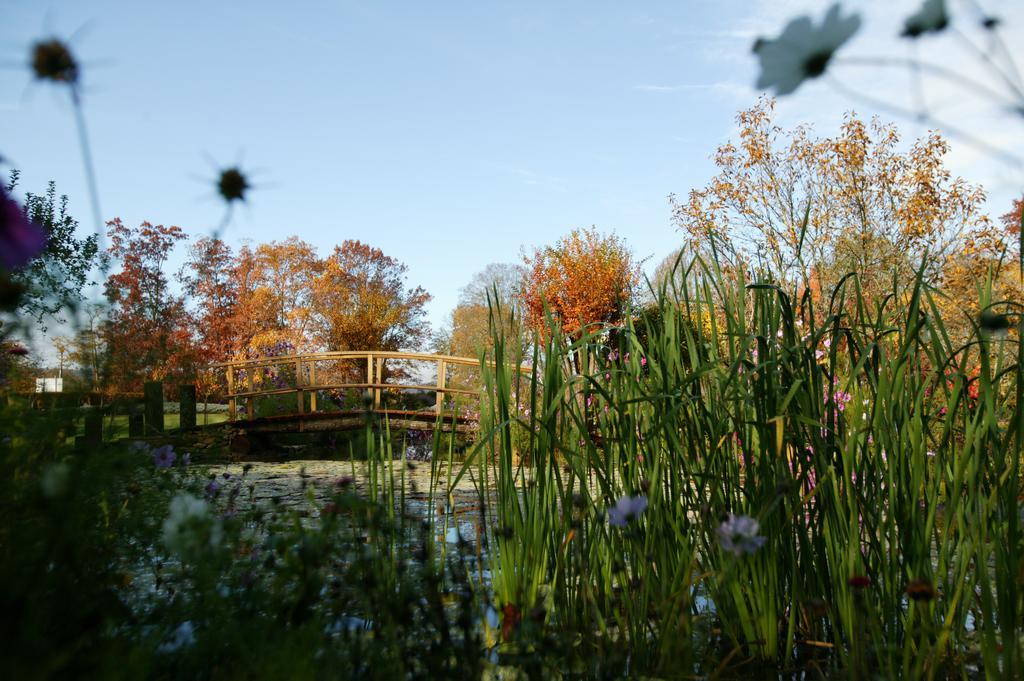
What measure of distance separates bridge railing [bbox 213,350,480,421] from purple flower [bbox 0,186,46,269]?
66cm

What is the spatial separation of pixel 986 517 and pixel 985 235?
375 inches

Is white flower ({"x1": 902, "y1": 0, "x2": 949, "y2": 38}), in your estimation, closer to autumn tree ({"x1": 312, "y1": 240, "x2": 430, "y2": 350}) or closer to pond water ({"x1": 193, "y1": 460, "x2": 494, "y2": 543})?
pond water ({"x1": 193, "y1": 460, "x2": 494, "y2": 543})

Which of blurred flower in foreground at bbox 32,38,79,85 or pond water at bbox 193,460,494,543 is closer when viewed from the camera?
blurred flower in foreground at bbox 32,38,79,85

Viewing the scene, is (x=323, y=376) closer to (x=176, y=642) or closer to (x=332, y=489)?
(x=332, y=489)

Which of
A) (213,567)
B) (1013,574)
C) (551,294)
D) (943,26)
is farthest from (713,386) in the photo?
(551,294)

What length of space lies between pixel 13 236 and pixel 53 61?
0.42m

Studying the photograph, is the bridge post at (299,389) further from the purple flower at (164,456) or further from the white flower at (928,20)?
the white flower at (928,20)

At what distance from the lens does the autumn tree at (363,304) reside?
1862 cm

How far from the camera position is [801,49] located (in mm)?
841

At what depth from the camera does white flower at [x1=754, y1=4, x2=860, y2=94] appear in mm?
834

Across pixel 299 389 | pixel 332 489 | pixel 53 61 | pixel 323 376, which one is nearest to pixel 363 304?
pixel 323 376

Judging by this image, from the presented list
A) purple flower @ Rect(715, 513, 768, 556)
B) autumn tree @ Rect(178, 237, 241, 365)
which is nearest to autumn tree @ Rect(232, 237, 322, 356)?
autumn tree @ Rect(178, 237, 241, 365)

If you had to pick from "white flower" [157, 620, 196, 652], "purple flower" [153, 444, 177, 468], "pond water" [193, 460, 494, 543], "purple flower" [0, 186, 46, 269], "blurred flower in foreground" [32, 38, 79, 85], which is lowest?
"pond water" [193, 460, 494, 543]

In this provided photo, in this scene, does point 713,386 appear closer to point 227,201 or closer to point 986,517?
point 986,517
